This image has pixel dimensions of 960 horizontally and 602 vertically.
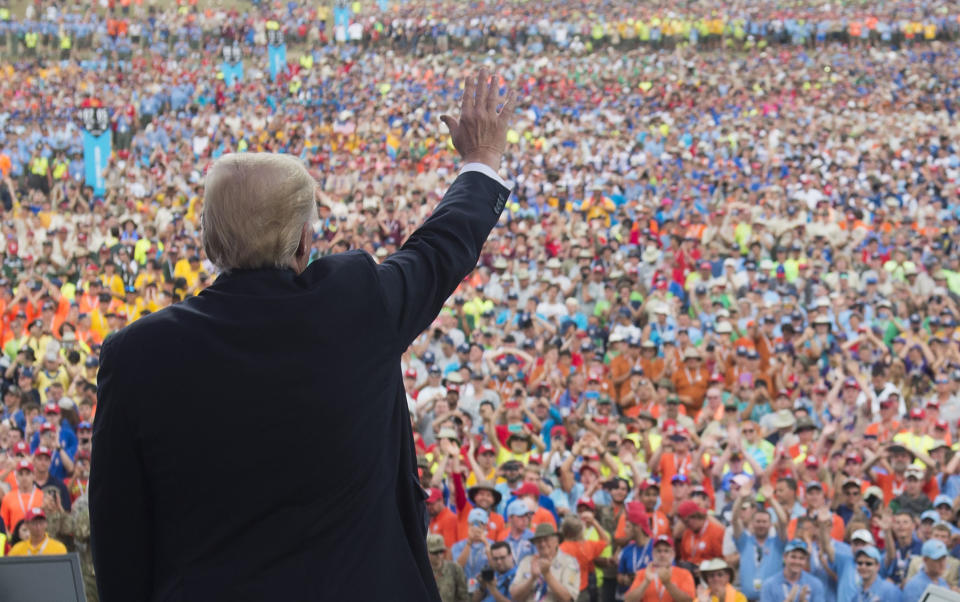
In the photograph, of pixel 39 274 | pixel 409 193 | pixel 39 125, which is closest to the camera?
pixel 39 274

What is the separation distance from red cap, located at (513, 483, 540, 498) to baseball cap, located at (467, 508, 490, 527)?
217 mm

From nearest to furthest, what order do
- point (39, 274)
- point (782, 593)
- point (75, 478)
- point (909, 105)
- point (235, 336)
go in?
point (235, 336)
point (782, 593)
point (75, 478)
point (39, 274)
point (909, 105)

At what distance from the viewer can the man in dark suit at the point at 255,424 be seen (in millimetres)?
1321

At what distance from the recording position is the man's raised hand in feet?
5.53

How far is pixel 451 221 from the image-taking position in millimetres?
1557

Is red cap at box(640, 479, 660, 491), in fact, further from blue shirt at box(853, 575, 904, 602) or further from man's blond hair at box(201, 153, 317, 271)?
man's blond hair at box(201, 153, 317, 271)

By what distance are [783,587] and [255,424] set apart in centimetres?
523

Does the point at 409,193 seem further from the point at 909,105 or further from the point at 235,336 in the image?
the point at 235,336

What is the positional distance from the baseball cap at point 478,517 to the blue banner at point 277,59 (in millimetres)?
19172

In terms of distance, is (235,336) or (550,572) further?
(550,572)

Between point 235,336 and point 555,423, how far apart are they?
6.94 m

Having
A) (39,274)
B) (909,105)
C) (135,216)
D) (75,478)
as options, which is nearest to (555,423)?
(75,478)

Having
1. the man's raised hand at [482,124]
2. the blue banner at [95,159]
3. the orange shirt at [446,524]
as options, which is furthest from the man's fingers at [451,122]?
the blue banner at [95,159]

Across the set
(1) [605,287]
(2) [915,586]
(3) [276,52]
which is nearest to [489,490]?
(2) [915,586]
